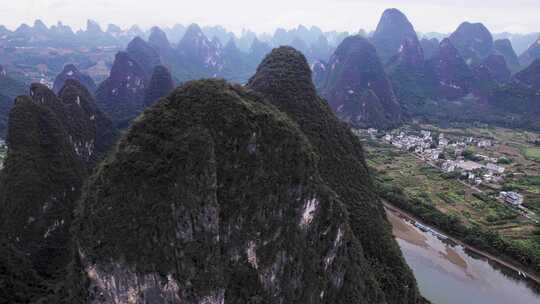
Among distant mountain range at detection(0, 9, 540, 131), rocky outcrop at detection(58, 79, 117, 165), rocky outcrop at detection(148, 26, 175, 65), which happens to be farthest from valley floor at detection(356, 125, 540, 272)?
rocky outcrop at detection(148, 26, 175, 65)

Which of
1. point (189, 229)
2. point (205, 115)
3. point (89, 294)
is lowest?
point (89, 294)

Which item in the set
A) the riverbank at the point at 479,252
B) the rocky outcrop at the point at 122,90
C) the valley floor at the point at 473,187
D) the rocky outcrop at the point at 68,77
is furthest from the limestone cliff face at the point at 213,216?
the rocky outcrop at the point at 68,77

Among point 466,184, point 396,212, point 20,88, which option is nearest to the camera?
point 396,212

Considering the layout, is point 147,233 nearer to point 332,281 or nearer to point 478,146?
point 332,281

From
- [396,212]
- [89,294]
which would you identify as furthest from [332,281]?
[396,212]

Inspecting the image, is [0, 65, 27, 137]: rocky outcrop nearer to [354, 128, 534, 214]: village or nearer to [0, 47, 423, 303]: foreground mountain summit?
[0, 47, 423, 303]: foreground mountain summit

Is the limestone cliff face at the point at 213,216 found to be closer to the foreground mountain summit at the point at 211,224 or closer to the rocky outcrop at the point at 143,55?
the foreground mountain summit at the point at 211,224
